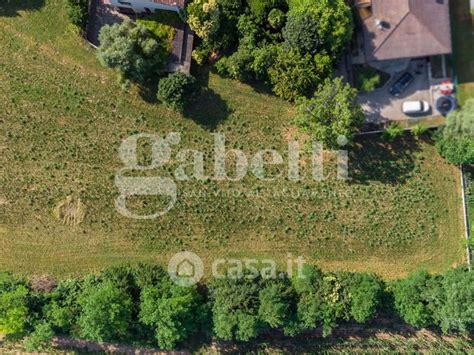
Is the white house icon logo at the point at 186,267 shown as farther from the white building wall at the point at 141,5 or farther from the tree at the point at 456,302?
the white building wall at the point at 141,5

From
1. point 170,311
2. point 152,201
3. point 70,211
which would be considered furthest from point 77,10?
point 170,311

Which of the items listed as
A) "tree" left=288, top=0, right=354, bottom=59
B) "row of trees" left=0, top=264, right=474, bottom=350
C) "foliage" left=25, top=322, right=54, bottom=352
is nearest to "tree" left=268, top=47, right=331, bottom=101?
"tree" left=288, top=0, right=354, bottom=59

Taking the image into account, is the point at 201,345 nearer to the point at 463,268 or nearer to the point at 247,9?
the point at 463,268

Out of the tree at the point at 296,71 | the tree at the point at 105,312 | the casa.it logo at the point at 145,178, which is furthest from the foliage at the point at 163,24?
the tree at the point at 105,312

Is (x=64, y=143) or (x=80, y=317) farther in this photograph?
(x=64, y=143)

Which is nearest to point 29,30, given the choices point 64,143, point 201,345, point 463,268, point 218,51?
point 64,143

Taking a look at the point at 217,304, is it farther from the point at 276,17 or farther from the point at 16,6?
the point at 16,6
